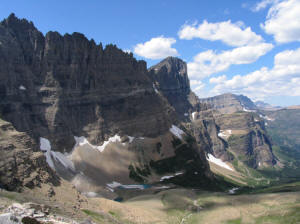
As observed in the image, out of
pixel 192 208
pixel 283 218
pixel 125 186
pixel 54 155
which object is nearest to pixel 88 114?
pixel 54 155

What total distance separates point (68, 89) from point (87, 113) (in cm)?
1852

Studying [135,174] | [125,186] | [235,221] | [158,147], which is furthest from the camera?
[158,147]

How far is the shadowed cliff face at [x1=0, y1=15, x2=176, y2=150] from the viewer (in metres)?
138

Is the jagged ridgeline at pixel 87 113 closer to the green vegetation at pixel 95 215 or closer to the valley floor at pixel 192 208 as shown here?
the valley floor at pixel 192 208

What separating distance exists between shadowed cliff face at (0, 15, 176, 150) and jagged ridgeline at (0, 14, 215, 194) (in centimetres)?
52

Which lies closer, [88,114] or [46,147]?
[46,147]

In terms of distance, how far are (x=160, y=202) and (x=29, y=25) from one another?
127 meters

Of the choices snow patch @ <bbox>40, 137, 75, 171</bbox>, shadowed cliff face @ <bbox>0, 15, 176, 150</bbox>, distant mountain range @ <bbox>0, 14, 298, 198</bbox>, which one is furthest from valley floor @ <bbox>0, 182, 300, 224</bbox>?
shadowed cliff face @ <bbox>0, 15, 176, 150</bbox>

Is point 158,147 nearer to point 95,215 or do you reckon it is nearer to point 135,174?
point 135,174

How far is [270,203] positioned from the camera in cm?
8325

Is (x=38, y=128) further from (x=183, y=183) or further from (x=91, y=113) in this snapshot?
(x=183, y=183)

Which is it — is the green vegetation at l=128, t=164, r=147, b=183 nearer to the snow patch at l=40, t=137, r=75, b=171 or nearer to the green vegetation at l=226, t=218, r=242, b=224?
the snow patch at l=40, t=137, r=75, b=171

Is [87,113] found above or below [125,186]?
above

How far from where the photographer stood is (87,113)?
16400cm
